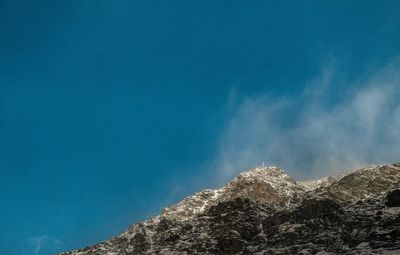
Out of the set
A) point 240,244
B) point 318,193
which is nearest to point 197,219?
point 240,244

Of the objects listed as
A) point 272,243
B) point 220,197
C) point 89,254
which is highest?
point 220,197

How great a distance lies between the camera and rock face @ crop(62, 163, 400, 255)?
108 meters

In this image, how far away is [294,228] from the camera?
4712 inches

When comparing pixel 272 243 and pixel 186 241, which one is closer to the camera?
pixel 272 243

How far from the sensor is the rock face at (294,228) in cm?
10762

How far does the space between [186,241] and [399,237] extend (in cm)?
4408

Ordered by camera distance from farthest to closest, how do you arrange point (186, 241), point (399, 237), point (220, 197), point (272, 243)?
point (220, 197), point (186, 241), point (272, 243), point (399, 237)

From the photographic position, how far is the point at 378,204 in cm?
11956

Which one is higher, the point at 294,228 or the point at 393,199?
the point at 393,199

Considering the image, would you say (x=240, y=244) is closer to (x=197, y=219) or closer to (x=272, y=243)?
(x=272, y=243)

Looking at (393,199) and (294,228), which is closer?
(393,199)

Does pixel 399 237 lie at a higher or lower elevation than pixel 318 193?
lower

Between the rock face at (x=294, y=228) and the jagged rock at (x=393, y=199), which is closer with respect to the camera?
the rock face at (x=294, y=228)

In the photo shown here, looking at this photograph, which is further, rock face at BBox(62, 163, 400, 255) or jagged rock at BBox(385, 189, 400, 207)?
jagged rock at BBox(385, 189, 400, 207)
